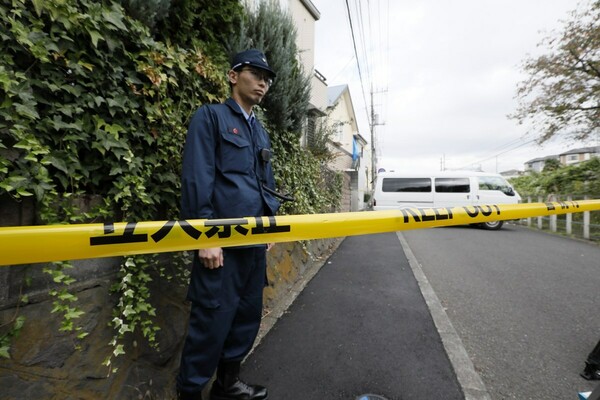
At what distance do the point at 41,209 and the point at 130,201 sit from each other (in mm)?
376

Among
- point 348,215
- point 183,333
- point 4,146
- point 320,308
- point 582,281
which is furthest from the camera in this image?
point 582,281

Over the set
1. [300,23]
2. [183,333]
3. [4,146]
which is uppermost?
[300,23]

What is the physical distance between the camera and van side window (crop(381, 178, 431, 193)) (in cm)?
1270

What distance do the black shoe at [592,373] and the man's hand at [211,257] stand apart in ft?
8.87

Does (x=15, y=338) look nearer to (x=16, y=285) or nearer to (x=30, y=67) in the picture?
(x=16, y=285)

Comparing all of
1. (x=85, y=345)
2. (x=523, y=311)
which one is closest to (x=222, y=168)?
(x=85, y=345)

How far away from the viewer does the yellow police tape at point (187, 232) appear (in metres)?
0.88

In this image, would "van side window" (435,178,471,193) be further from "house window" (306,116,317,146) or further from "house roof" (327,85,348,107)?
"house roof" (327,85,348,107)

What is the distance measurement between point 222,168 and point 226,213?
0.26 metres

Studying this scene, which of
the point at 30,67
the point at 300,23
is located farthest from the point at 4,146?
the point at 300,23

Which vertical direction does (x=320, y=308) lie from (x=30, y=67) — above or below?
Result: below

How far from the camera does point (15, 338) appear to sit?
1103mm

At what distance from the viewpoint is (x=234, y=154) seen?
1.64 metres

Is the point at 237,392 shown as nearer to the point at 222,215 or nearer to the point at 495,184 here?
the point at 222,215
